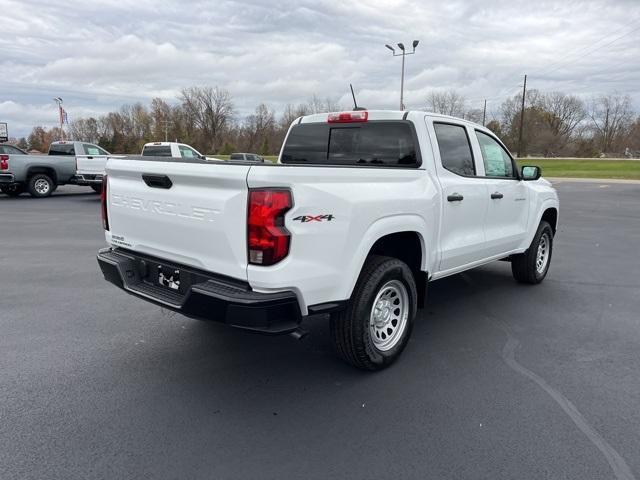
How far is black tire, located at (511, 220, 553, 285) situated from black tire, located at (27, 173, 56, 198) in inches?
641

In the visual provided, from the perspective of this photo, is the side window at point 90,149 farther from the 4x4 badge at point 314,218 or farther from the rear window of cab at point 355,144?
the 4x4 badge at point 314,218

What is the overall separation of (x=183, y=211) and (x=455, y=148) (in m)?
2.67

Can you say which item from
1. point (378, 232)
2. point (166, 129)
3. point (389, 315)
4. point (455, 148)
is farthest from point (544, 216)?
point (166, 129)

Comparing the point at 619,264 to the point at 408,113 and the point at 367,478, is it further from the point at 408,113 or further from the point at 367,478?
the point at 367,478

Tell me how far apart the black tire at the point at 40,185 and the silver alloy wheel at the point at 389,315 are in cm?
1671

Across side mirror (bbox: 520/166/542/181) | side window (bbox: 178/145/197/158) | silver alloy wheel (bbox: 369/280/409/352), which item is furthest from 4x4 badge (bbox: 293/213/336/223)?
side window (bbox: 178/145/197/158)

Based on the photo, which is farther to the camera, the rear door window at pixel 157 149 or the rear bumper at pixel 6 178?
the rear door window at pixel 157 149

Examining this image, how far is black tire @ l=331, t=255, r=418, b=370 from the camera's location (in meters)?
3.52

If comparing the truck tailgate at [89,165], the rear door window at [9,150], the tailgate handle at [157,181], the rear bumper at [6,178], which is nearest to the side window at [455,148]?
the tailgate handle at [157,181]

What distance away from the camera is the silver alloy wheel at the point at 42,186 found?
56.5ft

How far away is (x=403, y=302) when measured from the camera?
402cm

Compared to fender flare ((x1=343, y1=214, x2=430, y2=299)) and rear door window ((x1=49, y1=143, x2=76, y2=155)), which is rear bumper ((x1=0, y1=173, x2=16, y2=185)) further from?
fender flare ((x1=343, y1=214, x2=430, y2=299))

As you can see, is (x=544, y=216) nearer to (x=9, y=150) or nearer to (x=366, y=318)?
(x=366, y=318)

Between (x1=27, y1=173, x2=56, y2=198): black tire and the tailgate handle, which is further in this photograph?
(x1=27, y1=173, x2=56, y2=198): black tire
